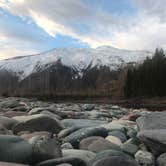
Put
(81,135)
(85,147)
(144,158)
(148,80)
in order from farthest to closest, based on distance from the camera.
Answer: (148,80), (81,135), (85,147), (144,158)

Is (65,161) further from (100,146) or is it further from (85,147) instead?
(85,147)

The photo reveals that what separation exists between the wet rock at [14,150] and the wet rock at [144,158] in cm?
137

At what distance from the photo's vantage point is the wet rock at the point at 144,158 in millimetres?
4945

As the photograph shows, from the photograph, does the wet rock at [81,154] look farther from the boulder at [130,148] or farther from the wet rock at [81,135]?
the wet rock at [81,135]

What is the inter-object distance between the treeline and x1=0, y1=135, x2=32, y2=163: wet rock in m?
74.7

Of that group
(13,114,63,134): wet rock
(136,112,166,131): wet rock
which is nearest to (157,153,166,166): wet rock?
(136,112,166,131): wet rock

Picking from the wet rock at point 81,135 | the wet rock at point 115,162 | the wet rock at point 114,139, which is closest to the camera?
the wet rock at point 115,162

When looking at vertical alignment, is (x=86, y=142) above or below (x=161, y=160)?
above

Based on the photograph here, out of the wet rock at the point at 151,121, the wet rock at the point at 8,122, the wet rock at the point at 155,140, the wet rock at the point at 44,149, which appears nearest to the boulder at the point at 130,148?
the wet rock at the point at 155,140

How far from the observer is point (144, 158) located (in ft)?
16.5

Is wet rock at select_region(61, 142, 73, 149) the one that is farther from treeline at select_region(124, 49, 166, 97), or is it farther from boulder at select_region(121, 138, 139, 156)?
treeline at select_region(124, 49, 166, 97)

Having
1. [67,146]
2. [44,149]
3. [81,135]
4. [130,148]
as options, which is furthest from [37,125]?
[44,149]

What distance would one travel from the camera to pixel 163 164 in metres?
4.83

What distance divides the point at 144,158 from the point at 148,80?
267ft
